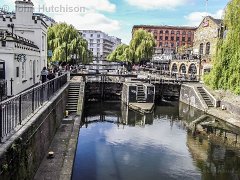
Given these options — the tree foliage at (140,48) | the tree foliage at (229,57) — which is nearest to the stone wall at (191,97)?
the tree foliage at (229,57)

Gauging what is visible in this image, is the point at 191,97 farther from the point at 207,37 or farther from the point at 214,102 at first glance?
the point at 207,37

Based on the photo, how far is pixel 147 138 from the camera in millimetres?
18375

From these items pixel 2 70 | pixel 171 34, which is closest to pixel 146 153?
pixel 2 70

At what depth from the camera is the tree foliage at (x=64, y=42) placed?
137 feet

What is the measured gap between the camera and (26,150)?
26.7 feet

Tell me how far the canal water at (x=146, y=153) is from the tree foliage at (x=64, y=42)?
19.7 metres

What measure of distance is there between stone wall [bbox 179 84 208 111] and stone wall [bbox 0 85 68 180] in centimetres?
1936

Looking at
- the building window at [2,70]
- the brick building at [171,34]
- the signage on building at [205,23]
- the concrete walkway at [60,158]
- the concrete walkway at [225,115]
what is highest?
the brick building at [171,34]

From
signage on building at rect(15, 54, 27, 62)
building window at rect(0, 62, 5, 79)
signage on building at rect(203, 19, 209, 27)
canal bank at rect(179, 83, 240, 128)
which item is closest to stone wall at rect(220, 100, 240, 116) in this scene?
canal bank at rect(179, 83, 240, 128)

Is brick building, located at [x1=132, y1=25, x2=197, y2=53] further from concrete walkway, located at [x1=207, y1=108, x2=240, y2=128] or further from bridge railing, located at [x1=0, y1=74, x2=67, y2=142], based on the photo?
bridge railing, located at [x1=0, y1=74, x2=67, y2=142]

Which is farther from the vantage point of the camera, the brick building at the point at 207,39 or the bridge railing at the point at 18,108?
the brick building at the point at 207,39

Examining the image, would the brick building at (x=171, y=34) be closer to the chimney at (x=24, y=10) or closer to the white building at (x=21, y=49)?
the white building at (x=21, y=49)

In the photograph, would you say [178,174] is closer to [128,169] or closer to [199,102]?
[128,169]

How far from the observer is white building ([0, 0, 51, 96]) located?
15.9m
